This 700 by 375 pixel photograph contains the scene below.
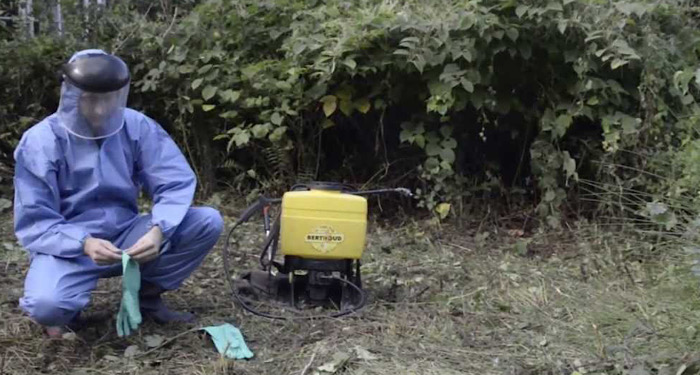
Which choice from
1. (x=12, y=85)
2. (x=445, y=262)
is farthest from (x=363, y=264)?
(x=12, y=85)

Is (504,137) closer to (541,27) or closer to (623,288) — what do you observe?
(541,27)

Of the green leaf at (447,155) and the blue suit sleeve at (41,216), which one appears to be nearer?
the blue suit sleeve at (41,216)

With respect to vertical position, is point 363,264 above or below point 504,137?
below

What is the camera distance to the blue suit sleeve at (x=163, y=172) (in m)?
3.57

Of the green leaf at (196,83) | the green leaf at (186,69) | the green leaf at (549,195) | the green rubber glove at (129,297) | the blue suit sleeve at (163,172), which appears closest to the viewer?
the green rubber glove at (129,297)

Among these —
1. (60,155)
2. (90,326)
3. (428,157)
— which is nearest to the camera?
(60,155)

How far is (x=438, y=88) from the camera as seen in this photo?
5062 millimetres

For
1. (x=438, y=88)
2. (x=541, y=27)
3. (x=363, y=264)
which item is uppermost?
(x=541, y=27)

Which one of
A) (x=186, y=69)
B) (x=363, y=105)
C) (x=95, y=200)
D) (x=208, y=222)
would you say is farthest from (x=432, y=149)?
(x=95, y=200)

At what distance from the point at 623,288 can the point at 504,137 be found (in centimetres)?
170

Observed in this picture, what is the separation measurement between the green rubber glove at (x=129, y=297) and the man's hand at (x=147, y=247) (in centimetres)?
2

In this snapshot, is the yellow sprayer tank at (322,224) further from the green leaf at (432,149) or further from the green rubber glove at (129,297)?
the green leaf at (432,149)

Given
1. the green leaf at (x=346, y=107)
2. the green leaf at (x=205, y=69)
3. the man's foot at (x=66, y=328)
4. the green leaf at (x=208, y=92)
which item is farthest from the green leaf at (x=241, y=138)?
the man's foot at (x=66, y=328)

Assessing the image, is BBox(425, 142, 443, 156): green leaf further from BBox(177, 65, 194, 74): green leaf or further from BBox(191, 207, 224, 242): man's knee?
BBox(191, 207, 224, 242): man's knee
